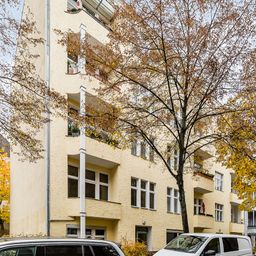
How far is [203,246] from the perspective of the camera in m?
14.7

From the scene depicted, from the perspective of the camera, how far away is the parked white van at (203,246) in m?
14.7

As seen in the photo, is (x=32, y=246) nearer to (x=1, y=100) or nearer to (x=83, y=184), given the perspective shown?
(x=1, y=100)

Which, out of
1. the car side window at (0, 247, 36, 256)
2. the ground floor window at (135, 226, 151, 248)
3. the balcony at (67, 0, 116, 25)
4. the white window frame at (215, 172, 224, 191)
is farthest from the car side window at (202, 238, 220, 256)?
the white window frame at (215, 172, 224, 191)

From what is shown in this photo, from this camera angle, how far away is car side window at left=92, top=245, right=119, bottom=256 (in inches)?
291

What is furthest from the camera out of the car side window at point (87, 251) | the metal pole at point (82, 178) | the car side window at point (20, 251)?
the metal pole at point (82, 178)

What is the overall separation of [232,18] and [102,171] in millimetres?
12623

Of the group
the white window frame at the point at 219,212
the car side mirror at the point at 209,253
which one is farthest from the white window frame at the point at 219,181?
Result: the car side mirror at the point at 209,253

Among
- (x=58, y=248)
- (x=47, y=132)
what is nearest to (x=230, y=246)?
(x=47, y=132)

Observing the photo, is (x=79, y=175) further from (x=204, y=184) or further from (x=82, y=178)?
(x=204, y=184)

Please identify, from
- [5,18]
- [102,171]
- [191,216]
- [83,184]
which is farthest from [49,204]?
[191,216]

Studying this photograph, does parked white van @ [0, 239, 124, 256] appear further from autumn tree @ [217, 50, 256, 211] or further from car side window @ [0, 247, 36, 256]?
autumn tree @ [217, 50, 256, 211]

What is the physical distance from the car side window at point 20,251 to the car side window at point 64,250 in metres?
0.26

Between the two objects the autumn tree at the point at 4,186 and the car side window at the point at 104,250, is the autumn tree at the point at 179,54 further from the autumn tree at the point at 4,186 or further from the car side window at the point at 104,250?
the autumn tree at the point at 4,186

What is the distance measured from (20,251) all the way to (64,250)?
2.38 feet
